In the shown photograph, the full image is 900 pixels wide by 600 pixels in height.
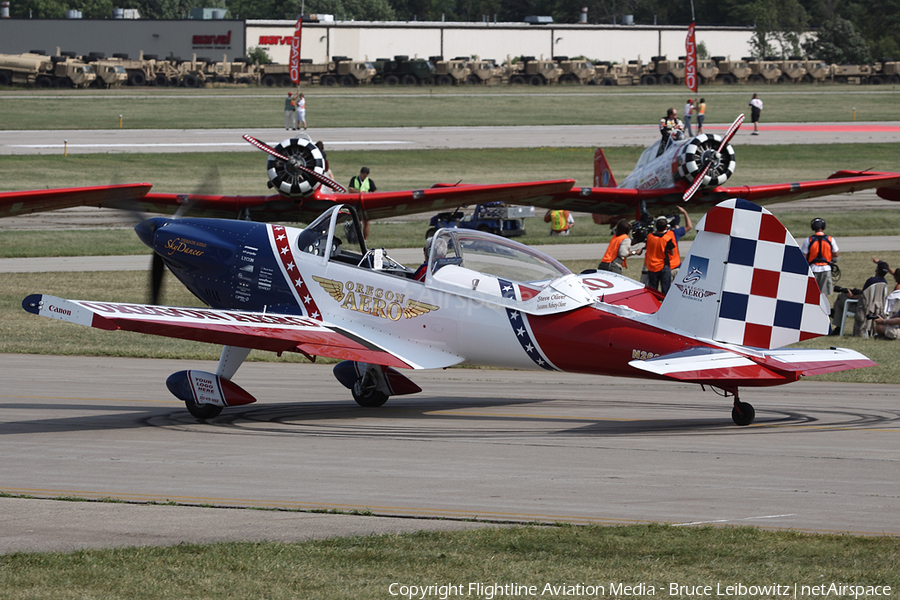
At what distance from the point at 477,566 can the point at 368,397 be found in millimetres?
6761

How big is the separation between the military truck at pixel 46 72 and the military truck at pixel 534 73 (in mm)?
36637

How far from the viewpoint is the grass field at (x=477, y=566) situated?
650 cm

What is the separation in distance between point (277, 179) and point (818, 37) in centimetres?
9982

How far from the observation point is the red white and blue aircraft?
10.6 metres

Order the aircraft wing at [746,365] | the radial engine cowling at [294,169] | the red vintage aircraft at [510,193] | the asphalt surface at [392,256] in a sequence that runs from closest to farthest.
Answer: the aircraft wing at [746,365]
the red vintage aircraft at [510,193]
the asphalt surface at [392,256]
the radial engine cowling at [294,169]

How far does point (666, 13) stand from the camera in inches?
5138

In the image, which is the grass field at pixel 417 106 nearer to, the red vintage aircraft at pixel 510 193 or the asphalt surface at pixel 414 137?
the asphalt surface at pixel 414 137

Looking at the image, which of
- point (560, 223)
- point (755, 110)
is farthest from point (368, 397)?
point (755, 110)

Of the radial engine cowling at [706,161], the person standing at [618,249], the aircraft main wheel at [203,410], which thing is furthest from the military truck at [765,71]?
the aircraft main wheel at [203,410]

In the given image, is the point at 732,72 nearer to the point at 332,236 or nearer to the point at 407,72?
the point at 407,72

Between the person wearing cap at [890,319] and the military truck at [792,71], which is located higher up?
the military truck at [792,71]

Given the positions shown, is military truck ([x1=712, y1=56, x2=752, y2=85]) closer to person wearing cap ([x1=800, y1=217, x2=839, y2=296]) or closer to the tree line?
the tree line

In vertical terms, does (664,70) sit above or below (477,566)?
above

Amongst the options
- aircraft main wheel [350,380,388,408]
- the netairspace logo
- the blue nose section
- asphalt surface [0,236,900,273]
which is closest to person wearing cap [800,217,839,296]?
asphalt surface [0,236,900,273]
